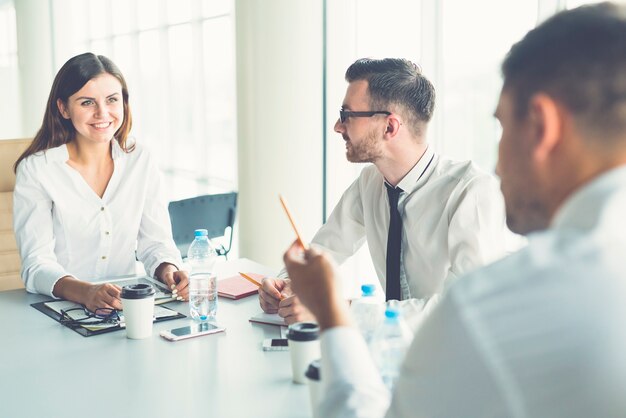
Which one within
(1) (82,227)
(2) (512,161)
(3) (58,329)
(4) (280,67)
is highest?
(4) (280,67)

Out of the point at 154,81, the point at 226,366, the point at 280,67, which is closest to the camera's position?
the point at 226,366

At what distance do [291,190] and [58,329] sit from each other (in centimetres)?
244

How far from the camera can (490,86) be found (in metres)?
3.82

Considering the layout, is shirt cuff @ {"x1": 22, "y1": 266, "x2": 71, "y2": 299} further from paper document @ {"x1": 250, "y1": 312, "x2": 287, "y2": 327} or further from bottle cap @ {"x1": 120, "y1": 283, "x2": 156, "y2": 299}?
paper document @ {"x1": 250, "y1": 312, "x2": 287, "y2": 327}

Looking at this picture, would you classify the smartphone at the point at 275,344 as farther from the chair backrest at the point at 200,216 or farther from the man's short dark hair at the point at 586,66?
the chair backrest at the point at 200,216

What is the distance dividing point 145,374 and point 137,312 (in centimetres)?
28

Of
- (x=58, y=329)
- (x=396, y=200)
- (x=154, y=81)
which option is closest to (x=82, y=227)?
(x=58, y=329)

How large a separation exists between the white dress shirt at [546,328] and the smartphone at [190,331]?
1125 mm

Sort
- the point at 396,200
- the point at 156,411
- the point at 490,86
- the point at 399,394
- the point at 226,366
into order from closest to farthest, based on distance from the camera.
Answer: the point at 399,394
the point at 156,411
the point at 226,366
the point at 396,200
the point at 490,86

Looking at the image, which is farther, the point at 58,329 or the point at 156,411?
the point at 58,329

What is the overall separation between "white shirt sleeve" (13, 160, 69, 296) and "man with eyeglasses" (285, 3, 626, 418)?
1.79 meters

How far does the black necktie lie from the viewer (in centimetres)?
238

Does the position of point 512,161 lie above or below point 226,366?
above

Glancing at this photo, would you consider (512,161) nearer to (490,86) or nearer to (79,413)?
(79,413)
